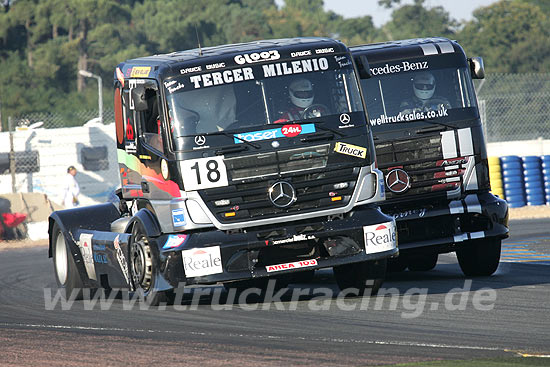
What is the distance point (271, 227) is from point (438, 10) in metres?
89.7

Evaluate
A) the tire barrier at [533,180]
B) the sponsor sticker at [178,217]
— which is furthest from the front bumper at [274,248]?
the tire barrier at [533,180]

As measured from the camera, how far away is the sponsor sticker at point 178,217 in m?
9.64

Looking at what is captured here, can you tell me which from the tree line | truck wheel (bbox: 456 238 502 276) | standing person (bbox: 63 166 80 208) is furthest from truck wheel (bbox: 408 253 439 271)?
the tree line

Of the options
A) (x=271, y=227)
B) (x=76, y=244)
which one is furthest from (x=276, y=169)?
(x=76, y=244)

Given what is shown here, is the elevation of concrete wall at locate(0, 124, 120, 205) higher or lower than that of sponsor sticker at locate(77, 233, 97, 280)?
lower

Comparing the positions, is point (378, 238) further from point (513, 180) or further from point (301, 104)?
point (513, 180)

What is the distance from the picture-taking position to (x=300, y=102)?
9992 mm

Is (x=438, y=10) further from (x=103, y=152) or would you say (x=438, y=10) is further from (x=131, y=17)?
(x=103, y=152)

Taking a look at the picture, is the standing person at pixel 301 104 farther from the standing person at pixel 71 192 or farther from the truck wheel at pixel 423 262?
the standing person at pixel 71 192

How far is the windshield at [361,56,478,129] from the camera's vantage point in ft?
38.6

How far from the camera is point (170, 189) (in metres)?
9.77

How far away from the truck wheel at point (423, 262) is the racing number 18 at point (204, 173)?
14.7ft

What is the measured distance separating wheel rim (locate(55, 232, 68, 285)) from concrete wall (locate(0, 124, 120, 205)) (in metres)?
15.2

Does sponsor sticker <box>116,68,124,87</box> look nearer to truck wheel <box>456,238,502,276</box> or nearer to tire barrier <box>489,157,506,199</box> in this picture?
truck wheel <box>456,238,502,276</box>
